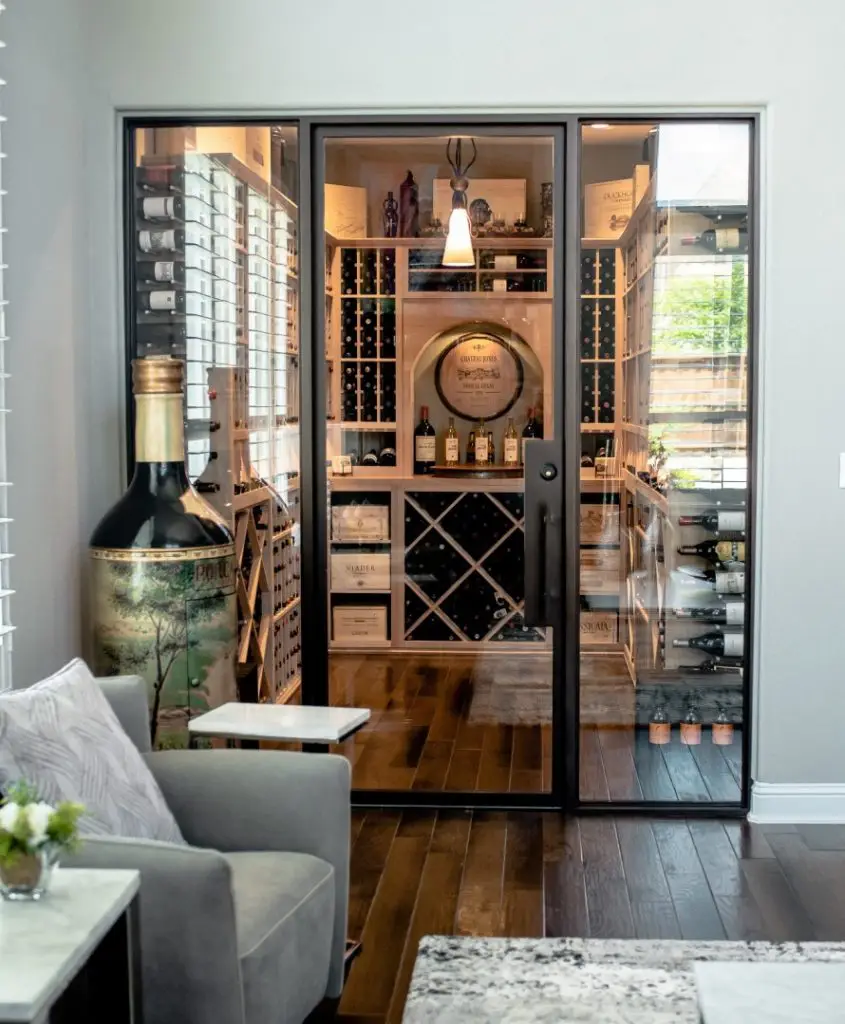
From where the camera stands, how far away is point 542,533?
485 cm

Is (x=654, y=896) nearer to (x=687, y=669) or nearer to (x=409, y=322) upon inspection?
(x=687, y=669)

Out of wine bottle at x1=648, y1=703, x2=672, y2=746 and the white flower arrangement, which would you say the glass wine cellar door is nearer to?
Answer: wine bottle at x1=648, y1=703, x2=672, y2=746

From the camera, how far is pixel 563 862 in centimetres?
430

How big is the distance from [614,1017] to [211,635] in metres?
1.73

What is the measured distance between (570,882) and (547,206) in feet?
7.48

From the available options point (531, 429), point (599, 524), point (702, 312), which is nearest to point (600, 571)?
point (599, 524)

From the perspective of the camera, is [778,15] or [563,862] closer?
[563,862]

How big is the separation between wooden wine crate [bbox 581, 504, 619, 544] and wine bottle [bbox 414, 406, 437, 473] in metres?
0.57

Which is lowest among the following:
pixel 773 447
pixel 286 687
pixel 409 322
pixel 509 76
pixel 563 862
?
pixel 563 862

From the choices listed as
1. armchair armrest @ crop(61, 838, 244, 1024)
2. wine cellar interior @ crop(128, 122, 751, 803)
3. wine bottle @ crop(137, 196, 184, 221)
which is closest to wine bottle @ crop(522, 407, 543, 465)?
wine cellar interior @ crop(128, 122, 751, 803)

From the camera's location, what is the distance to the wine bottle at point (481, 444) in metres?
4.82

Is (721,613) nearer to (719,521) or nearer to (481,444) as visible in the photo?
(719,521)

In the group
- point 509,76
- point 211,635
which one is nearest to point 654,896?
point 211,635

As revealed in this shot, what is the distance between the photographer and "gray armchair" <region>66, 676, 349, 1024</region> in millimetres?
2459
